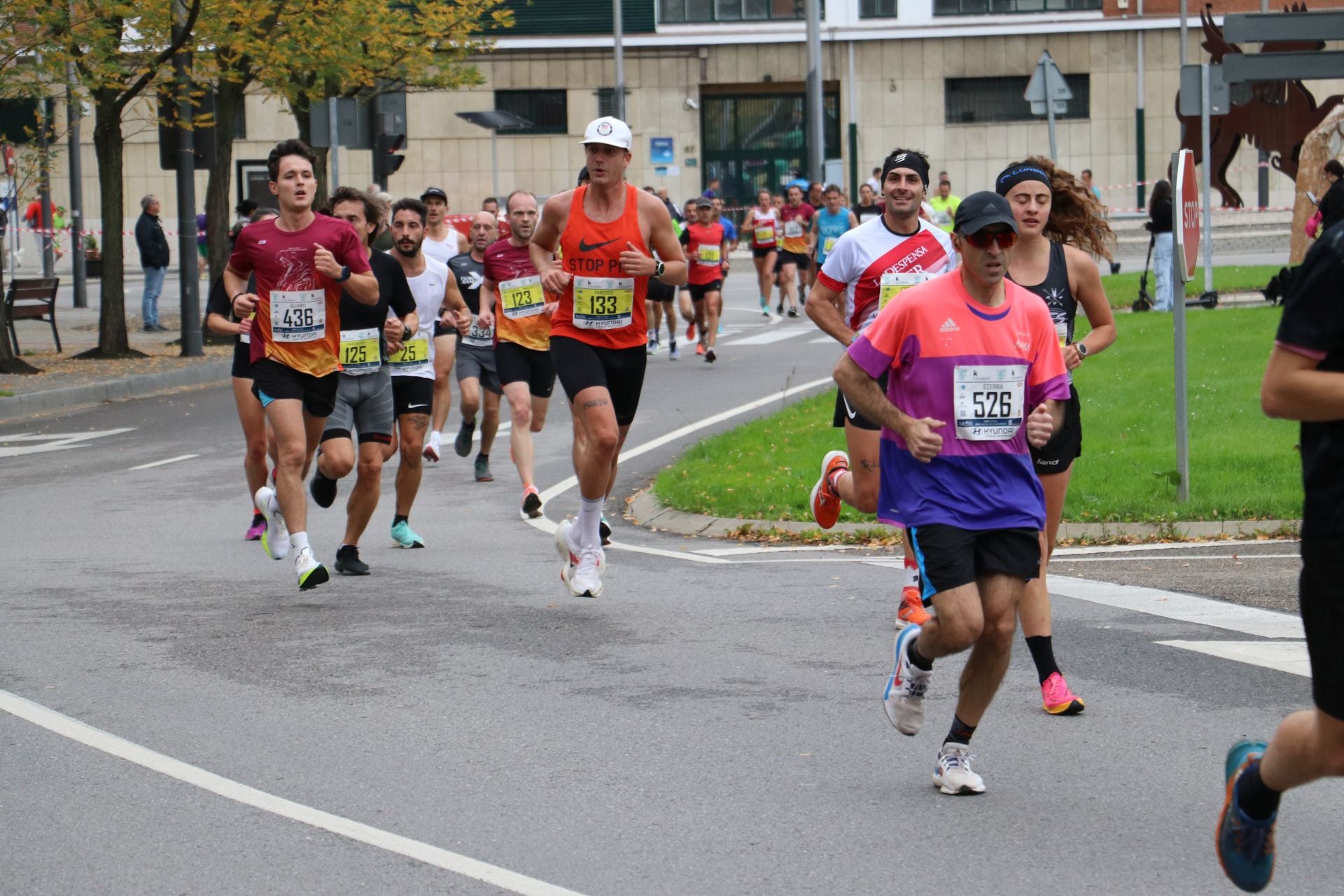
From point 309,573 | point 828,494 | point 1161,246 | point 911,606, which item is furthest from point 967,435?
point 1161,246

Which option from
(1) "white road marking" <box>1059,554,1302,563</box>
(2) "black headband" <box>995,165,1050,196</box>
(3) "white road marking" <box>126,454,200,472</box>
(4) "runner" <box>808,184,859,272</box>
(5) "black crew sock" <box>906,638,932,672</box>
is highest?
(4) "runner" <box>808,184,859,272</box>

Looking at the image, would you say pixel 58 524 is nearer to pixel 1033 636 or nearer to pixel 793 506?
pixel 793 506

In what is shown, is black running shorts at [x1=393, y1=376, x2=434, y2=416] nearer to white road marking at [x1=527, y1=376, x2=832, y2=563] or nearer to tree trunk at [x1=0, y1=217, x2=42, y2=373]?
white road marking at [x1=527, y1=376, x2=832, y2=563]

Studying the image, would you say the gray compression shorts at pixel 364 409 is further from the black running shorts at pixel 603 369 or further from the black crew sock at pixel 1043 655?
the black crew sock at pixel 1043 655

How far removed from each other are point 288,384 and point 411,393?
4.47 feet

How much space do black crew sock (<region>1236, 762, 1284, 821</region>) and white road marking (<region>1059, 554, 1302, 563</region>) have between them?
5.61 meters

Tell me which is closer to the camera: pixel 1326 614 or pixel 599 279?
pixel 1326 614

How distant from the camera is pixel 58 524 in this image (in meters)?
12.1

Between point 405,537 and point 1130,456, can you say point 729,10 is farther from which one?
point 405,537

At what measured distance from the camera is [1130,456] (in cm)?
1264

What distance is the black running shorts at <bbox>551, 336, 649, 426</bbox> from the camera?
8.66 metres

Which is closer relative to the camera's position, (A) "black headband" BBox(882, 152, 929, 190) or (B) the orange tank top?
(A) "black headband" BBox(882, 152, 929, 190)

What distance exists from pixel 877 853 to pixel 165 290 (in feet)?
128

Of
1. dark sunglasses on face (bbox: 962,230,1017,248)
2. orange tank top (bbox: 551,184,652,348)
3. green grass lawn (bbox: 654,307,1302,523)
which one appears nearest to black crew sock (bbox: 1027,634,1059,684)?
dark sunglasses on face (bbox: 962,230,1017,248)
